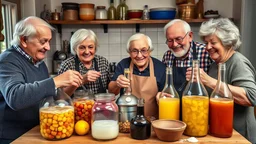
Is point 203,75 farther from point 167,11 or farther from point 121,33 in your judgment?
point 121,33

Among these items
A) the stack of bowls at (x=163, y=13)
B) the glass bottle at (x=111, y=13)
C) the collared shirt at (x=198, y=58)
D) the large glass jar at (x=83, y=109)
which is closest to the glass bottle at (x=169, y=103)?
the large glass jar at (x=83, y=109)

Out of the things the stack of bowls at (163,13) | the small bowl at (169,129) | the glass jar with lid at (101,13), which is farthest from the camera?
the glass jar with lid at (101,13)

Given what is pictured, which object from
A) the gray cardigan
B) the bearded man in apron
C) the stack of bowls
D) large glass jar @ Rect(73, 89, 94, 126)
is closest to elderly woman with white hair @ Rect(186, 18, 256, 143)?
the gray cardigan

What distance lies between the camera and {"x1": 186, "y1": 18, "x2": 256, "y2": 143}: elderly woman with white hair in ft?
3.97

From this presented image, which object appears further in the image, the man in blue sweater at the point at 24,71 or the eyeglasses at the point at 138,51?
Result: the eyeglasses at the point at 138,51

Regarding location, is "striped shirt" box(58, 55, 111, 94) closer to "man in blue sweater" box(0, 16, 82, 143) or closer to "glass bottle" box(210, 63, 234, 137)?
"man in blue sweater" box(0, 16, 82, 143)

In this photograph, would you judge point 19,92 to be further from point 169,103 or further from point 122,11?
point 122,11

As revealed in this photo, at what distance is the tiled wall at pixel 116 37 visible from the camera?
3496 millimetres

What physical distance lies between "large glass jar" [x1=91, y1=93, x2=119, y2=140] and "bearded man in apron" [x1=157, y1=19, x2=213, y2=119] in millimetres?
659

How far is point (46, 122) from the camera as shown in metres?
1.08

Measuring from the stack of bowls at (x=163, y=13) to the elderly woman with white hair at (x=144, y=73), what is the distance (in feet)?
5.26

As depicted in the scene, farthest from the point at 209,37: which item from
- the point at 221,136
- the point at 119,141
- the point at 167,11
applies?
the point at 167,11

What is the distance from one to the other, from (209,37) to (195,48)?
0.32 meters

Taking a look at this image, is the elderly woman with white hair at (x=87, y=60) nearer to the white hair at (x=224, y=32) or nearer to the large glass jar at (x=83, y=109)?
the large glass jar at (x=83, y=109)
